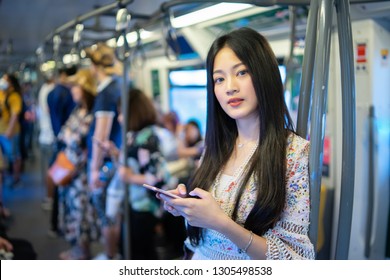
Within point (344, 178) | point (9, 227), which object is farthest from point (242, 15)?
point (9, 227)

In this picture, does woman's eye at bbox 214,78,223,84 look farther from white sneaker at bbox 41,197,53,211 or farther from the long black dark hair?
white sneaker at bbox 41,197,53,211

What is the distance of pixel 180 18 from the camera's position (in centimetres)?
214

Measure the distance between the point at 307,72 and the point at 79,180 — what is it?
2304 mm

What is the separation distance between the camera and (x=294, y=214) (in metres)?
1.01

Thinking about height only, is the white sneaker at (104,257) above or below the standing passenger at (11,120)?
below

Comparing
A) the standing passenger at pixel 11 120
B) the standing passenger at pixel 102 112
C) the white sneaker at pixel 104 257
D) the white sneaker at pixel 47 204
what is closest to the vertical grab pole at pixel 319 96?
the standing passenger at pixel 11 120

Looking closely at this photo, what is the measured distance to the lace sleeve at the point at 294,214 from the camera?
3.31 feet

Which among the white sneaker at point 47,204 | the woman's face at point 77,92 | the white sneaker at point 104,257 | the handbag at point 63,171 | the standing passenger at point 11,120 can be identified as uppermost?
the woman's face at point 77,92

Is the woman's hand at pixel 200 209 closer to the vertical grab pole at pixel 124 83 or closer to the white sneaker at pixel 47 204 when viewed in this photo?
the vertical grab pole at pixel 124 83

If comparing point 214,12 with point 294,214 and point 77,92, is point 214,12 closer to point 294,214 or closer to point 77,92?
point 294,214

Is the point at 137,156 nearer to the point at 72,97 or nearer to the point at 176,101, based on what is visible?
the point at 72,97

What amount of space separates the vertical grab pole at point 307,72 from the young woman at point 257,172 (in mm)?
43

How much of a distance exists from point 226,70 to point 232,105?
9cm

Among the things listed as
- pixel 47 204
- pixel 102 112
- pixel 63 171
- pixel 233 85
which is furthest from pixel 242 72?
pixel 47 204
